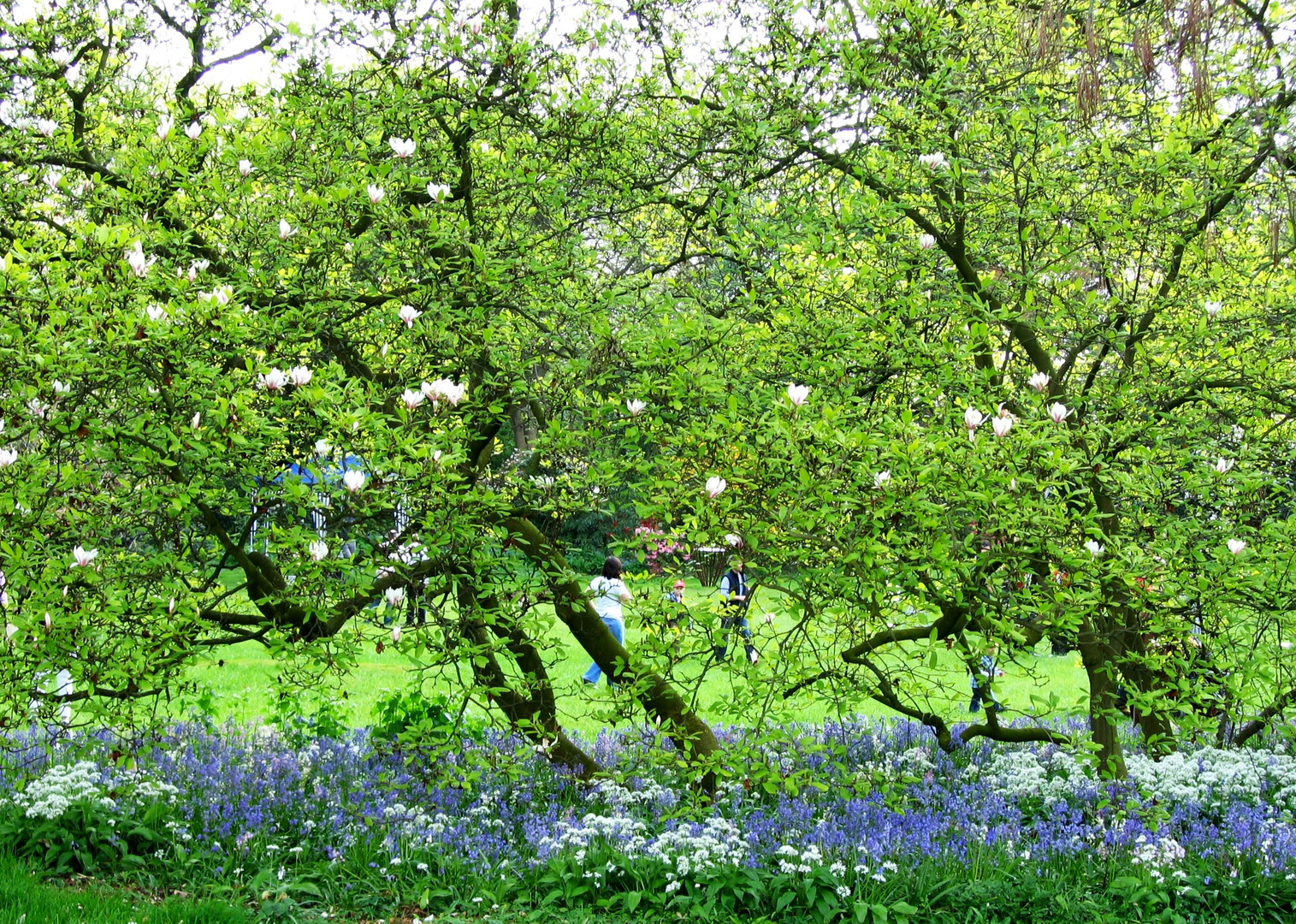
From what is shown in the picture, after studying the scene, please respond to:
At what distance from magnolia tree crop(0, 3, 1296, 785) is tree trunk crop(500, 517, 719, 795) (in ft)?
0.13

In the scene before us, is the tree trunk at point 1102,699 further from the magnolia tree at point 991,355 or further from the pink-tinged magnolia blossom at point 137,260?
the pink-tinged magnolia blossom at point 137,260

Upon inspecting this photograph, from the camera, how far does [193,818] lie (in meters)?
5.01

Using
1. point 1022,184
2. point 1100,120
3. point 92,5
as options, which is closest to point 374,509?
point 1022,184

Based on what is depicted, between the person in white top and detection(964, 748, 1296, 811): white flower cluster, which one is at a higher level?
the person in white top

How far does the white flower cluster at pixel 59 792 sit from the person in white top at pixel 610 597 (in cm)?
236

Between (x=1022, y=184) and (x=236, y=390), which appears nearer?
(x=236, y=390)

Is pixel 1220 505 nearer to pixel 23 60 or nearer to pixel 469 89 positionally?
pixel 469 89

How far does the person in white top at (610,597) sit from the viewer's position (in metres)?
4.59

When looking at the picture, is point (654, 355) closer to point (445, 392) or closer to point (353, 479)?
point (445, 392)

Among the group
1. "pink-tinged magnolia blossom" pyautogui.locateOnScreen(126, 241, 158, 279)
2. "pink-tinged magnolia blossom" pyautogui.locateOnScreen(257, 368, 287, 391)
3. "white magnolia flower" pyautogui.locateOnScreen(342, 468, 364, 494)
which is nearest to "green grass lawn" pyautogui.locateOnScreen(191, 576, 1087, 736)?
"white magnolia flower" pyautogui.locateOnScreen(342, 468, 364, 494)

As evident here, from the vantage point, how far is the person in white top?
4.59 meters

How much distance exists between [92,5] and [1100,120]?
615 cm

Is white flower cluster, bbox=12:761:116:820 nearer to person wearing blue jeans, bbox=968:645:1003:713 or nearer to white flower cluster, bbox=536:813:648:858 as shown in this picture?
white flower cluster, bbox=536:813:648:858

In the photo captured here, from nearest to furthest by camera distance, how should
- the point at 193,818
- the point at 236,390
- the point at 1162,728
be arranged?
the point at 236,390 → the point at 193,818 → the point at 1162,728
